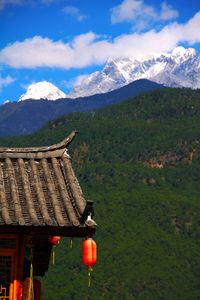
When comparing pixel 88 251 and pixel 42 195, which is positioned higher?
pixel 42 195

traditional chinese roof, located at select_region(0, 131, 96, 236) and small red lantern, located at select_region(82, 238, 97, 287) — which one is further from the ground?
traditional chinese roof, located at select_region(0, 131, 96, 236)

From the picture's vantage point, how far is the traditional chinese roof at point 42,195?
14.3 meters

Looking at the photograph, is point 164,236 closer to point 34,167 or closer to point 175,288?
point 175,288

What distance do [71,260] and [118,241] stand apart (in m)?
15.7

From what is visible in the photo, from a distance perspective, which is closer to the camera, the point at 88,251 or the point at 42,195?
the point at 42,195

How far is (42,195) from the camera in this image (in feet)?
49.9

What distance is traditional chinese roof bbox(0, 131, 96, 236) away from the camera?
14.3 metres

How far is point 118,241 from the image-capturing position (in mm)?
173250

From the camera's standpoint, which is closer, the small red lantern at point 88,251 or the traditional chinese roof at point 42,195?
the traditional chinese roof at point 42,195

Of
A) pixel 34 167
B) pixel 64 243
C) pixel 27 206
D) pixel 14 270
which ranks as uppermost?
pixel 64 243

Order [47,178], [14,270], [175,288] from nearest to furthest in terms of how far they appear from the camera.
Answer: [14,270], [47,178], [175,288]

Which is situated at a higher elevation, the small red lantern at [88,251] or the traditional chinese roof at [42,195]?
the traditional chinese roof at [42,195]

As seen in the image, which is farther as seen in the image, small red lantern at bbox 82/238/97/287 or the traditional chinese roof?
small red lantern at bbox 82/238/97/287

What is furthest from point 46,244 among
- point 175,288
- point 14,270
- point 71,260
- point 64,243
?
point 64,243
